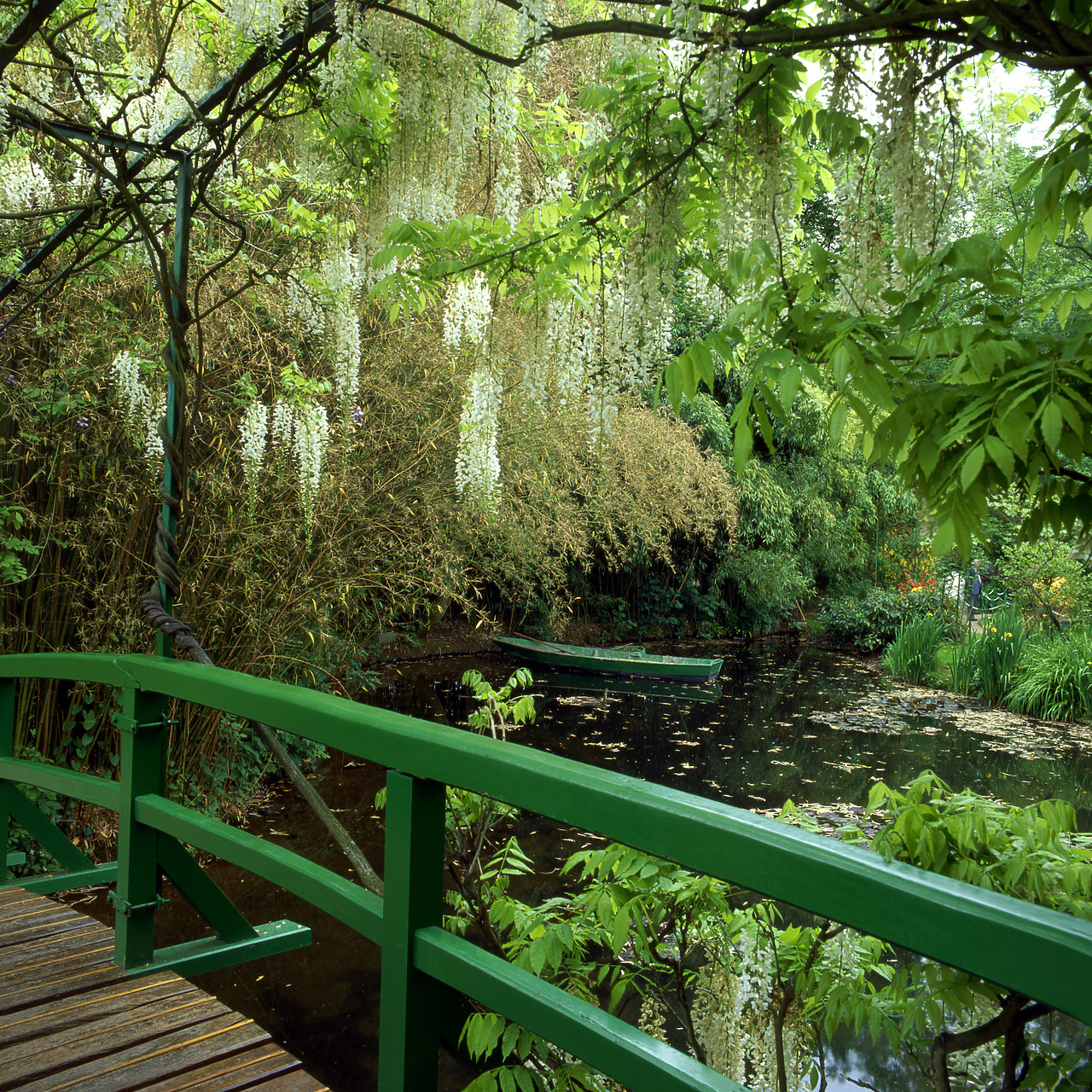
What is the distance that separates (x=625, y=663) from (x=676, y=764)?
10.1 ft

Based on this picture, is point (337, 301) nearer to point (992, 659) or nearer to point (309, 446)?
point (309, 446)

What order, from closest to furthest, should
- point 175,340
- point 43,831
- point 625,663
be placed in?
point 175,340
point 43,831
point 625,663

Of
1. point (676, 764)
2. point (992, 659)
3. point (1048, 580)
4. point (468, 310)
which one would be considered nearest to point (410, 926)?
point (468, 310)

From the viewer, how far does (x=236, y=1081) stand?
1.12 m

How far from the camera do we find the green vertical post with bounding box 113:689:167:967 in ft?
4.72

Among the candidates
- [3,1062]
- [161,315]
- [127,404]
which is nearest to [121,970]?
[3,1062]

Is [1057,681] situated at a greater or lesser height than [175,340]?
lesser

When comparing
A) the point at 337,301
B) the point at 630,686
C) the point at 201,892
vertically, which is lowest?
the point at 630,686

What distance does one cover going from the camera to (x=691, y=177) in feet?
6.83

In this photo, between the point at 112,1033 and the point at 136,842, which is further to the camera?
the point at 136,842

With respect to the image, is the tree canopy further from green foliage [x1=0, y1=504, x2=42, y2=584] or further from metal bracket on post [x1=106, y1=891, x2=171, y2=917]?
metal bracket on post [x1=106, y1=891, x2=171, y2=917]

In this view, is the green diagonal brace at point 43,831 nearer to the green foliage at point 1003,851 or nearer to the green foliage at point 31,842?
the green foliage at point 31,842

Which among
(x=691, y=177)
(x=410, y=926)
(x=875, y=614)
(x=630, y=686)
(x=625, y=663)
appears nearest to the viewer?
(x=410, y=926)

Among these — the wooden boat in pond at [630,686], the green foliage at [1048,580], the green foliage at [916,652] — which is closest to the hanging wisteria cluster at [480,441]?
the wooden boat in pond at [630,686]
